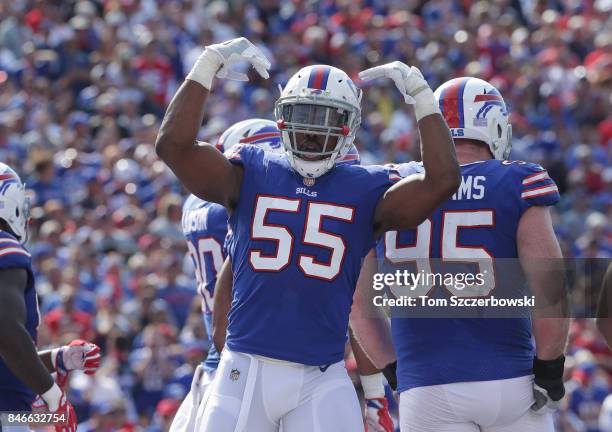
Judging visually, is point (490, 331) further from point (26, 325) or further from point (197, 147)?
point (26, 325)

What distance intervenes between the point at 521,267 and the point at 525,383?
0.45 meters

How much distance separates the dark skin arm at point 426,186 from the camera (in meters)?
4.36

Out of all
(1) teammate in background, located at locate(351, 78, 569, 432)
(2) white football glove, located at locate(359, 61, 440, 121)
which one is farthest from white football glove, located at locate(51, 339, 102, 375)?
(2) white football glove, located at locate(359, 61, 440, 121)

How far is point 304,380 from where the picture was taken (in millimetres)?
4395

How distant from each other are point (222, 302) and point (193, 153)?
0.91 m

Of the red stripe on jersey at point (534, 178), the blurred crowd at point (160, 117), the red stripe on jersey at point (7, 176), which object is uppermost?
the red stripe on jersey at point (534, 178)

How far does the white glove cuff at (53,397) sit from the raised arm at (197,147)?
104 cm

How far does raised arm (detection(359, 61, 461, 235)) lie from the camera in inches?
172

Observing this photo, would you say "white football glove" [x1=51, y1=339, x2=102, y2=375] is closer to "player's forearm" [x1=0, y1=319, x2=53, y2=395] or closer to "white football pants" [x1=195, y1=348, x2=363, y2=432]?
"player's forearm" [x1=0, y1=319, x2=53, y2=395]

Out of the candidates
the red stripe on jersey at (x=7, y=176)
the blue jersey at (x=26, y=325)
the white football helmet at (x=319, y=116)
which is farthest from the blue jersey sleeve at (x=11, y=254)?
the white football helmet at (x=319, y=116)

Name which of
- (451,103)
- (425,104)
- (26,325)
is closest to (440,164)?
(425,104)

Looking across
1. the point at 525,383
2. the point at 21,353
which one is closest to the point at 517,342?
the point at 525,383

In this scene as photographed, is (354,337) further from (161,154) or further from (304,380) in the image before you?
(161,154)

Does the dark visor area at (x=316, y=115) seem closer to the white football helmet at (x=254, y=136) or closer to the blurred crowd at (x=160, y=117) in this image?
the white football helmet at (x=254, y=136)
